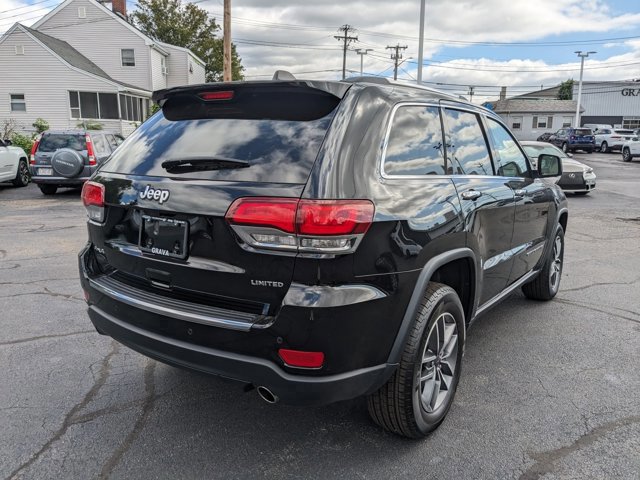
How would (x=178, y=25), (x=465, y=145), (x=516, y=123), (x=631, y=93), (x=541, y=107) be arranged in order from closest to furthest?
(x=465, y=145), (x=178, y=25), (x=631, y=93), (x=541, y=107), (x=516, y=123)

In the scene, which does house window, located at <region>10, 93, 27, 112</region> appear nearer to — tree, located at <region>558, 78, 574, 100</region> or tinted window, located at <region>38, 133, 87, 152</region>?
tinted window, located at <region>38, 133, 87, 152</region>

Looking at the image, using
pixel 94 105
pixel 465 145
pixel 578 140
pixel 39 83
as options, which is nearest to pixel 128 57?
pixel 94 105

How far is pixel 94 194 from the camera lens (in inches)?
118

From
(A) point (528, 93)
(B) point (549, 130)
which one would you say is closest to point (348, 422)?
(B) point (549, 130)

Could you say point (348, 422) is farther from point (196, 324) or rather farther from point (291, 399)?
point (196, 324)

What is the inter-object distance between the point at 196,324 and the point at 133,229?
655mm

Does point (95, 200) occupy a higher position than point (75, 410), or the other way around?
point (95, 200)

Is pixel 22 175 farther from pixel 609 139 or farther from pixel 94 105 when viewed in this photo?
pixel 609 139

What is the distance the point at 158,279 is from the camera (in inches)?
105

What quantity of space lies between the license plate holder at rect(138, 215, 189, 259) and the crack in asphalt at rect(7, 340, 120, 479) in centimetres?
116

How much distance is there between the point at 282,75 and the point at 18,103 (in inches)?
1281

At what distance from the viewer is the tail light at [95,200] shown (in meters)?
2.95

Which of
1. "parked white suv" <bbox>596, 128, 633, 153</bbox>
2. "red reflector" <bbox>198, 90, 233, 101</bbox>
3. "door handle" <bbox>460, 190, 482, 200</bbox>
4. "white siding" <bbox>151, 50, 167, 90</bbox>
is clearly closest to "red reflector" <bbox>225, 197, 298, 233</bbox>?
"red reflector" <bbox>198, 90, 233, 101</bbox>

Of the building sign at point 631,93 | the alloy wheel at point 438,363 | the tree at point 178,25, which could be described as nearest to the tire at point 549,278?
the alloy wheel at point 438,363
